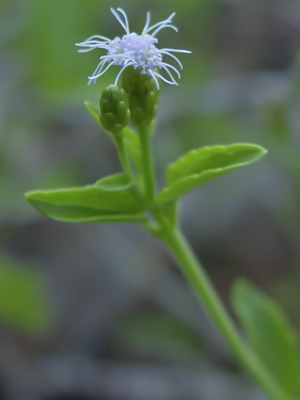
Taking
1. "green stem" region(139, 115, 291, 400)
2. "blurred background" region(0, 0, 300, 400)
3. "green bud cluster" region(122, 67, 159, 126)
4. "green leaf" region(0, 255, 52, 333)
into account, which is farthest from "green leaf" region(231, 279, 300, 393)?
"green leaf" region(0, 255, 52, 333)

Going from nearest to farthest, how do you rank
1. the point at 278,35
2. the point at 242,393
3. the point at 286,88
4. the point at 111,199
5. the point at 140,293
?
1. the point at 111,199
2. the point at 242,393
3. the point at 286,88
4. the point at 140,293
5. the point at 278,35

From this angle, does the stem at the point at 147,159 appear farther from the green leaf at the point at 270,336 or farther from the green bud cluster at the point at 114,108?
the green leaf at the point at 270,336

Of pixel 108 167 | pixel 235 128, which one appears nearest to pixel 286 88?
pixel 235 128

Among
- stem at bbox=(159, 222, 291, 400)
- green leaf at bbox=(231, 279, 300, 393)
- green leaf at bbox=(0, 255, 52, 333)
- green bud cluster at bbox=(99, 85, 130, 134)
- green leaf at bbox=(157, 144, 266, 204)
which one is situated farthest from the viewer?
green leaf at bbox=(0, 255, 52, 333)

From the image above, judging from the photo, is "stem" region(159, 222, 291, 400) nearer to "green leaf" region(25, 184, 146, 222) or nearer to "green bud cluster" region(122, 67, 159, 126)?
"green leaf" region(25, 184, 146, 222)

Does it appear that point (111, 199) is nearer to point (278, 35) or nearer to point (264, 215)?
point (264, 215)

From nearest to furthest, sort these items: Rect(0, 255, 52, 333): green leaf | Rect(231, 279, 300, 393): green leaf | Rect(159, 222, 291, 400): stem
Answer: Rect(159, 222, 291, 400): stem, Rect(231, 279, 300, 393): green leaf, Rect(0, 255, 52, 333): green leaf

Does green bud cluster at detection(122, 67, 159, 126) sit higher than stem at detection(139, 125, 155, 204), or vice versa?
green bud cluster at detection(122, 67, 159, 126)
